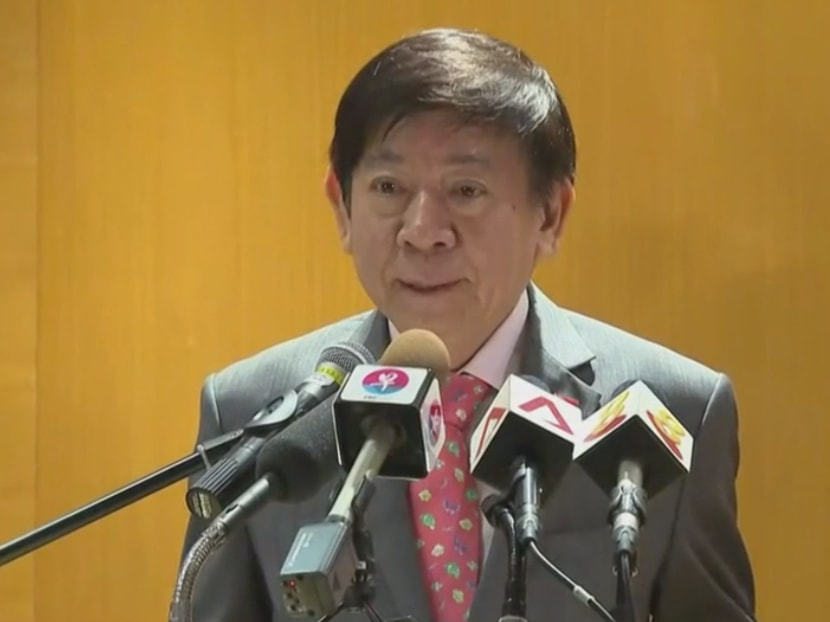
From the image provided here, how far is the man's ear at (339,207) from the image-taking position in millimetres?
1568

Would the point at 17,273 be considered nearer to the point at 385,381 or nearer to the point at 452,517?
the point at 452,517

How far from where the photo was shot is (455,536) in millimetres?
1477

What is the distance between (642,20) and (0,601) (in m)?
1.53

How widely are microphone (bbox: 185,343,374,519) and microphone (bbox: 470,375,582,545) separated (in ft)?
0.46

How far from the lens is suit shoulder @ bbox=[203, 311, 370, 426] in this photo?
1.63m

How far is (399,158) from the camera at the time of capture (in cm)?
146

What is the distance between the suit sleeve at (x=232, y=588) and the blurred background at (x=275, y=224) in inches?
30.9

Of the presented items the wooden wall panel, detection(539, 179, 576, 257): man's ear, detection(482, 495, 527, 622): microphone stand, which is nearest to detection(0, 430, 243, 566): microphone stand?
detection(482, 495, 527, 622): microphone stand

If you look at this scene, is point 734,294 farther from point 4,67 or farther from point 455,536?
point 4,67

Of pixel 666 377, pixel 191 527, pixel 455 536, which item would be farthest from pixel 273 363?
pixel 666 377

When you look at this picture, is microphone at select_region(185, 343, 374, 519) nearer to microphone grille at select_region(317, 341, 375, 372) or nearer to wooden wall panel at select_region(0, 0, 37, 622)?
microphone grille at select_region(317, 341, 375, 372)

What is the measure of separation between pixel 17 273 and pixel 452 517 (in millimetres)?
1197

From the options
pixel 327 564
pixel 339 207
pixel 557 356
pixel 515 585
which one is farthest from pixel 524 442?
pixel 339 207

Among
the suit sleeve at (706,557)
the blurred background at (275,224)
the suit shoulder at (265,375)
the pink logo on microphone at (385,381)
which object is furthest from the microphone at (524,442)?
the blurred background at (275,224)
